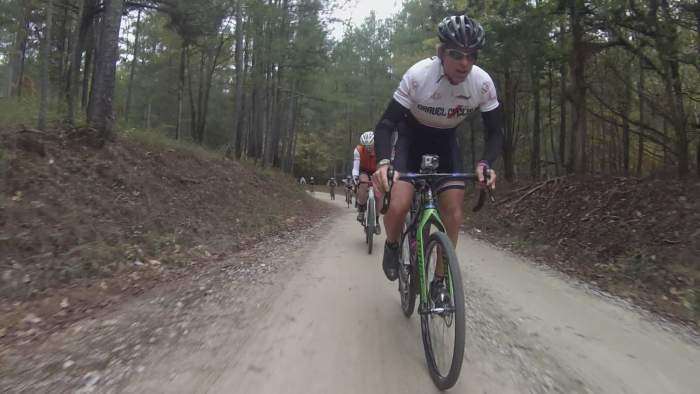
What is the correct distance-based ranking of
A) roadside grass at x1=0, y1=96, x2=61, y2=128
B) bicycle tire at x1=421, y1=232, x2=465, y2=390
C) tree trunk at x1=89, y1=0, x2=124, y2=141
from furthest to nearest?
1. tree trunk at x1=89, y1=0, x2=124, y2=141
2. roadside grass at x1=0, y1=96, x2=61, y2=128
3. bicycle tire at x1=421, y1=232, x2=465, y2=390

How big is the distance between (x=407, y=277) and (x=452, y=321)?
1.02m

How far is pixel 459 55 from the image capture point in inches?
107

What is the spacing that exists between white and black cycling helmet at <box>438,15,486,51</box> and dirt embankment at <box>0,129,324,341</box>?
3568 mm

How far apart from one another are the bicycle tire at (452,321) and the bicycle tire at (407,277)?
39cm

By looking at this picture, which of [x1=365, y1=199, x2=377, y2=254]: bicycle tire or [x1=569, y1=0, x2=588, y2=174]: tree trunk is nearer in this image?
[x1=365, y1=199, x2=377, y2=254]: bicycle tire

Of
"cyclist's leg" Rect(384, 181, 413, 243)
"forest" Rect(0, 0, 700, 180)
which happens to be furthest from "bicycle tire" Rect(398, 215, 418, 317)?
"forest" Rect(0, 0, 700, 180)

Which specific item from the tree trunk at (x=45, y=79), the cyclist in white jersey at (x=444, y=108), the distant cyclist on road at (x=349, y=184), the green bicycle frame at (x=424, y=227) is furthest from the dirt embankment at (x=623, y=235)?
the tree trunk at (x=45, y=79)

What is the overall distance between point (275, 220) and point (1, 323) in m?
7.09

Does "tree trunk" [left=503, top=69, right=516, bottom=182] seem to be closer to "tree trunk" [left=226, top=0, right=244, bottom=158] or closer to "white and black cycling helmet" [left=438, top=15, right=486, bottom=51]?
"tree trunk" [left=226, top=0, right=244, bottom=158]

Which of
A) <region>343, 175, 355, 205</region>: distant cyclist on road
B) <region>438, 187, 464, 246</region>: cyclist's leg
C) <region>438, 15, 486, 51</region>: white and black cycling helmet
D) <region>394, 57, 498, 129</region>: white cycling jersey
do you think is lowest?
<region>438, 187, 464, 246</region>: cyclist's leg

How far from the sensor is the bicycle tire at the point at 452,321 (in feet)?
7.02

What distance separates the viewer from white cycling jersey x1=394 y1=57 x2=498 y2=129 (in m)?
2.90

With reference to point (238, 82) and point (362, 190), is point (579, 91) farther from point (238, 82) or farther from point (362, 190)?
point (238, 82)

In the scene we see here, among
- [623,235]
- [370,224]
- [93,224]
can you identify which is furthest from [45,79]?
[623,235]
